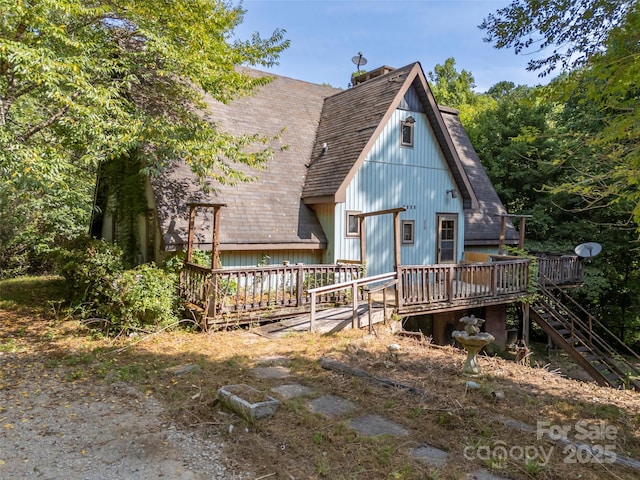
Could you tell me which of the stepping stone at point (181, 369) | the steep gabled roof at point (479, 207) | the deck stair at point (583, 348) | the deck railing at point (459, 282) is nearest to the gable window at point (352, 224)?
the deck railing at point (459, 282)

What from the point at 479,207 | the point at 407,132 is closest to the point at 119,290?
the point at 407,132

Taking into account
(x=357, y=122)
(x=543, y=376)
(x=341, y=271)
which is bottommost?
(x=543, y=376)

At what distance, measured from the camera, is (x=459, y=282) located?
38.7ft

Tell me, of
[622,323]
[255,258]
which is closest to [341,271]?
[255,258]

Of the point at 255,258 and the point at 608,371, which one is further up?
the point at 255,258

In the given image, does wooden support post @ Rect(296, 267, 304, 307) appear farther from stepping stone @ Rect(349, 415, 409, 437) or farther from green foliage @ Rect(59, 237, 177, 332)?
stepping stone @ Rect(349, 415, 409, 437)

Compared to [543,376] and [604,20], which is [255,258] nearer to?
[543,376]

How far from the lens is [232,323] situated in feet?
31.0

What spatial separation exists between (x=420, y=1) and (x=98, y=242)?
9.72 meters

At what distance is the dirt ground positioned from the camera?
395 centimetres

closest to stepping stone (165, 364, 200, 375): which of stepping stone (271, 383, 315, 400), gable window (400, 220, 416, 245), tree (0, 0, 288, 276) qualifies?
stepping stone (271, 383, 315, 400)

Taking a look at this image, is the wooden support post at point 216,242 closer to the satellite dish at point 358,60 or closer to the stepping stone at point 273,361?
the stepping stone at point 273,361

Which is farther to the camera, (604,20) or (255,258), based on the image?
(255,258)

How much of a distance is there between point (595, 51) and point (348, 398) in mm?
5653
